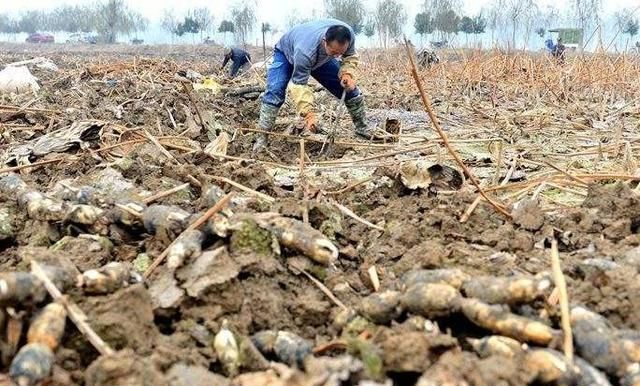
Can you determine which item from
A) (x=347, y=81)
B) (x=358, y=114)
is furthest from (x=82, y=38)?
(x=347, y=81)

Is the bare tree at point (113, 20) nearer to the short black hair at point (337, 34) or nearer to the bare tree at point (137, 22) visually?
the bare tree at point (137, 22)

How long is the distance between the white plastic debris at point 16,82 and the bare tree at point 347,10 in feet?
117

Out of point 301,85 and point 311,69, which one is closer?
point 301,85

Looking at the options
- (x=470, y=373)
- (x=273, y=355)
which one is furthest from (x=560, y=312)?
(x=273, y=355)

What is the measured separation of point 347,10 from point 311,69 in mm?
40490

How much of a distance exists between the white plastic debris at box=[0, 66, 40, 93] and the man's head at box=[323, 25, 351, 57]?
5.39m

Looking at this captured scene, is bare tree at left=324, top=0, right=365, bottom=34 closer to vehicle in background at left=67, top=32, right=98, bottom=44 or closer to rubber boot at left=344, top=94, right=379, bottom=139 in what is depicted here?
vehicle in background at left=67, top=32, right=98, bottom=44

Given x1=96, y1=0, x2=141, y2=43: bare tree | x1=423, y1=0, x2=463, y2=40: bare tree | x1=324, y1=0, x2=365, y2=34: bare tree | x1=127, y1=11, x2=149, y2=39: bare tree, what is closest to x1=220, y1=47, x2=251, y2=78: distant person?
x1=423, y1=0, x2=463, y2=40: bare tree

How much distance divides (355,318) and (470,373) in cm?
50

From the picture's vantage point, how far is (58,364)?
145cm

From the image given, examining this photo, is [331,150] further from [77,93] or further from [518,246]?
[77,93]

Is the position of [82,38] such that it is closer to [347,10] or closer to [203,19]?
[203,19]

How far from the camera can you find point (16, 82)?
30.5 ft

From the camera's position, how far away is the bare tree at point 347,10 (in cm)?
4422
